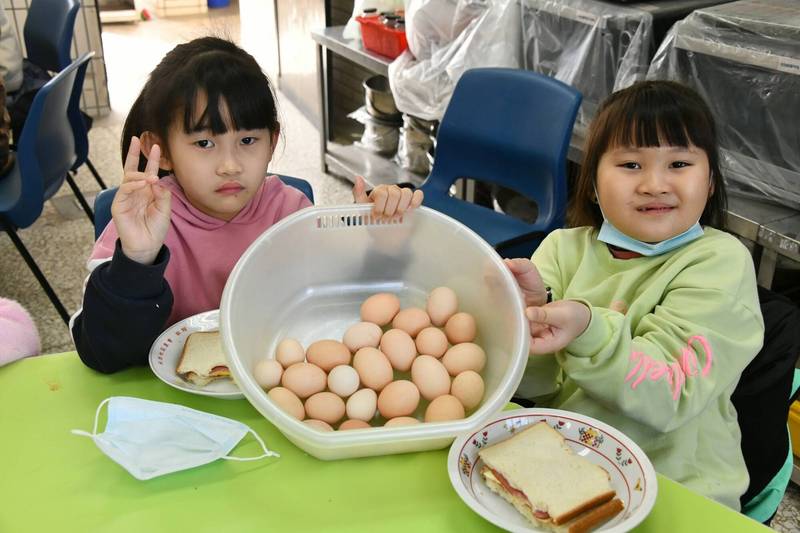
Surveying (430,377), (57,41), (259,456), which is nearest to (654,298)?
(430,377)

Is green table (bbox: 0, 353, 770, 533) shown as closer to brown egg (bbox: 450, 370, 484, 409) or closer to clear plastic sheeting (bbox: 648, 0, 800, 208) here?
brown egg (bbox: 450, 370, 484, 409)

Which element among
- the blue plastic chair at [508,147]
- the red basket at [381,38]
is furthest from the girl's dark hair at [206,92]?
the red basket at [381,38]

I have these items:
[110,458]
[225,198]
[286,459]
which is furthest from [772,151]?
[110,458]

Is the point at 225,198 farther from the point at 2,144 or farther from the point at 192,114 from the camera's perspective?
the point at 2,144

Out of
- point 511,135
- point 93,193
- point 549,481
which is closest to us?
point 549,481

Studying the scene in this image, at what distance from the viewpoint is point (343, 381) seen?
0.94 metres

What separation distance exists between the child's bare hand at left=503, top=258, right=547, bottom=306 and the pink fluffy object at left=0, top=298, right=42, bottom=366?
0.65m

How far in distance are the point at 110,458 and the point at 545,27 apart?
1.81 metres

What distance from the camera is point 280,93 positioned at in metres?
4.62

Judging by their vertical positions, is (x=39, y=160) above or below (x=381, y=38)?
below

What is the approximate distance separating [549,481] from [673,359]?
0.84ft

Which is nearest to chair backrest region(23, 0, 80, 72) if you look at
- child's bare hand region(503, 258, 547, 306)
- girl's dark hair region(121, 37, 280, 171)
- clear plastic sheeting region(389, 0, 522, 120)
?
clear plastic sheeting region(389, 0, 522, 120)

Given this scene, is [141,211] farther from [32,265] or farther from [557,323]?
[32,265]

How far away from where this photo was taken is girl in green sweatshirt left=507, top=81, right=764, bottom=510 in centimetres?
93
